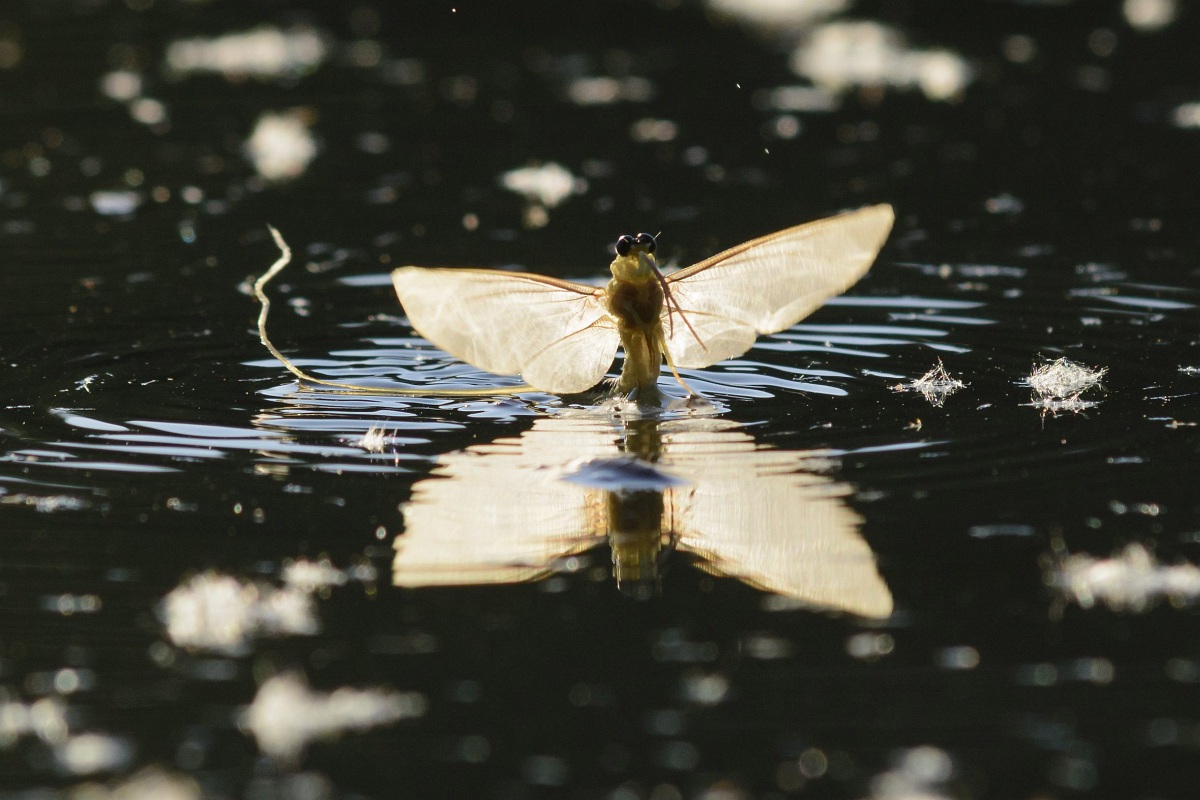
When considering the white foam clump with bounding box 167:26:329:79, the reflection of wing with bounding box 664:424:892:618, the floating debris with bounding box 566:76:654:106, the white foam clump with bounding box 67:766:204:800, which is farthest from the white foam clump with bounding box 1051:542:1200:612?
the white foam clump with bounding box 167:26:329:79

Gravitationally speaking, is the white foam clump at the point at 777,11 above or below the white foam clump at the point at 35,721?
above

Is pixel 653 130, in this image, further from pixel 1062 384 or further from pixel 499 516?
pixel 499 516

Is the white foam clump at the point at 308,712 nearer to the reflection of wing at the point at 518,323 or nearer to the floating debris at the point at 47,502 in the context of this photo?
the floating debris at the point at 47,502

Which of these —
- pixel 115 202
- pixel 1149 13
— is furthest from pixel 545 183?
pixel 1149 13

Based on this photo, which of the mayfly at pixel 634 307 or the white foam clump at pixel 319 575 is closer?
the white foam clump at pixel 319 575

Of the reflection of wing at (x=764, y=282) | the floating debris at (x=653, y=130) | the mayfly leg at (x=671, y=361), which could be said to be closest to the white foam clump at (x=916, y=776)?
the reflection of wing at (x=764, y=282)

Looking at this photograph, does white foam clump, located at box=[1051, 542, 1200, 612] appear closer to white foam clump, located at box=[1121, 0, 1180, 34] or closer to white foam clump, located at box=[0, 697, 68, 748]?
white foam clump, located at box=[0, 697, 68, 748]

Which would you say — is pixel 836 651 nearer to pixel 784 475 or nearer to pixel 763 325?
pixel 784 475
